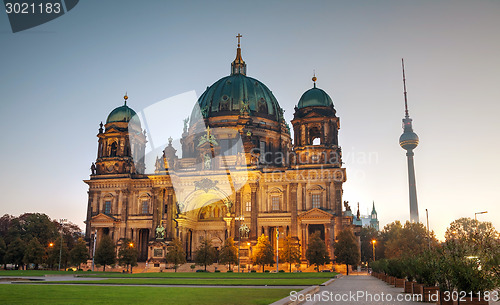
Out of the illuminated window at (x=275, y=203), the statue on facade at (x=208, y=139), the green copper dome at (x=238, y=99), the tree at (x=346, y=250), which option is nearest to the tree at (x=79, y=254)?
the statue on facade at (x=208, y=139)

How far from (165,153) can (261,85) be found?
87.3 feet

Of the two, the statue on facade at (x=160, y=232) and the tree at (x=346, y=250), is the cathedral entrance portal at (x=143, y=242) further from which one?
the tree at (x=346, y=250)

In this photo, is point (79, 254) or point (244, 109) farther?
point (244, 109)

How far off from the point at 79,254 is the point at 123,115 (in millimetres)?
27509

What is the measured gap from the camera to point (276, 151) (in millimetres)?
92688

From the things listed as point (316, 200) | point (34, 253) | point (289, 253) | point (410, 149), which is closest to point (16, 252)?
point (34, 253)

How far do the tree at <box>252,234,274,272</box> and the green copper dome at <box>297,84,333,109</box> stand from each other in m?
25.2

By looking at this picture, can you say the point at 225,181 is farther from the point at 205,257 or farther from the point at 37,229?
the point at 37,229

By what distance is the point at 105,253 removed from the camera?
245ft

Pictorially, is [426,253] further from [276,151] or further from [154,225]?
[276,151]

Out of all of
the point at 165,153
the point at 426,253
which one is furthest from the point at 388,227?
the point at 426,253

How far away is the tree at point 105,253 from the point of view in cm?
7431

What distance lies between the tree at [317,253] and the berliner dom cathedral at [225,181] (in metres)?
5.64

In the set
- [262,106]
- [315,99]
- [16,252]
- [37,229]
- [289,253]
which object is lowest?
[289,253]
